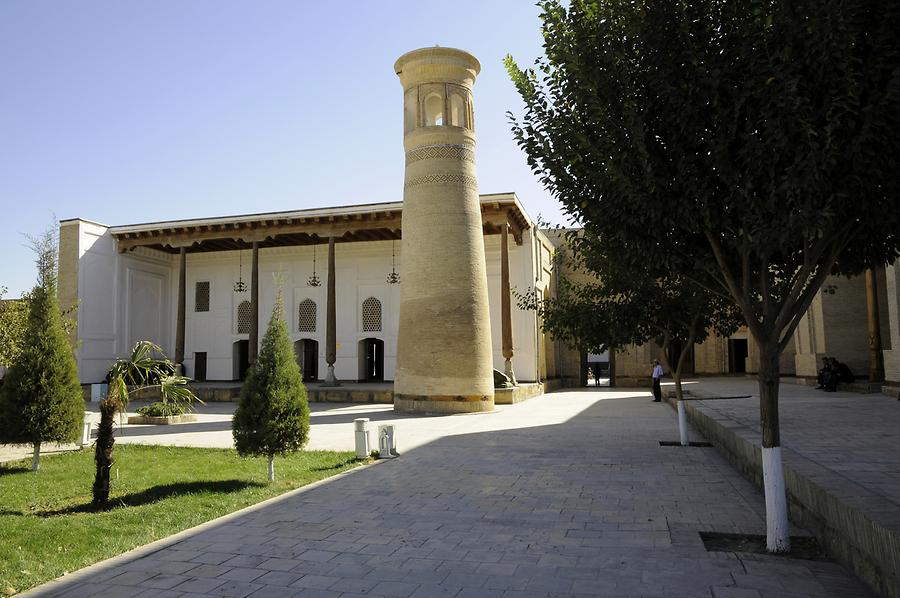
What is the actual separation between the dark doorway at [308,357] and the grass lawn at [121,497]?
1776 centimetres

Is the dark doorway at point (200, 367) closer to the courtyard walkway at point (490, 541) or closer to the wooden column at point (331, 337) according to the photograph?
the wooden column at point (331, 337)

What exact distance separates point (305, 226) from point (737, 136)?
20492 mm

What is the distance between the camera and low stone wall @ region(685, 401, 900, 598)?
3121 mm

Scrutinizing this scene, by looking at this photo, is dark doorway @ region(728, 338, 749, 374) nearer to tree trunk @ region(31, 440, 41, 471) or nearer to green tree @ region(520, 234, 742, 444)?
green tree @ region(520, 234, 742, 444)

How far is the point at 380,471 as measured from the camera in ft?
25.3

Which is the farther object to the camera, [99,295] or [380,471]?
[99,295]

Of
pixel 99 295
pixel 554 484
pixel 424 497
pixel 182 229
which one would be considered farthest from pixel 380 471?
pixel 99 295

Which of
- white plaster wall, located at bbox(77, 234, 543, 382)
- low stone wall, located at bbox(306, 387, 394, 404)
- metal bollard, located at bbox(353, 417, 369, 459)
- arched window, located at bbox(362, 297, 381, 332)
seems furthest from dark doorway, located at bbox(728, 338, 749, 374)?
metal bollard, located at bbox(353, 417, 369, 459)

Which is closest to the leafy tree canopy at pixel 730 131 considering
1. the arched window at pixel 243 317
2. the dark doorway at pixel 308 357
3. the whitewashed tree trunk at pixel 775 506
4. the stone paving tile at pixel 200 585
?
the whitewashed tree trunk at pixel 775 506

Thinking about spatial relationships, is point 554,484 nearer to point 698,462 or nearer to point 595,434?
point 698,462

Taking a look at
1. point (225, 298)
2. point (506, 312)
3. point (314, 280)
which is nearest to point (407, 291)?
point (506, 312)

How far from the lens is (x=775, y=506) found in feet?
13.9

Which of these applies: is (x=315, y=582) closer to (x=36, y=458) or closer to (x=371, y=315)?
(x=36, y=458)

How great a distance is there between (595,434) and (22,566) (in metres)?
8.47
